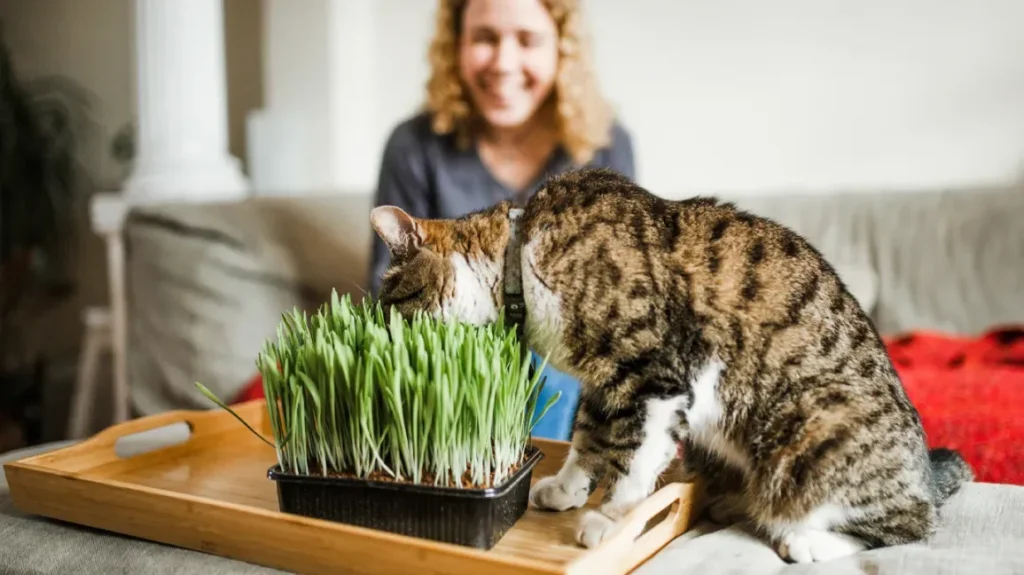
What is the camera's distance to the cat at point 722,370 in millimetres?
821

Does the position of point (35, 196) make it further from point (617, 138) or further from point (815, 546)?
point (815, 546)

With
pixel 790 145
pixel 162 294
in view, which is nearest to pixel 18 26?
pixel 162 294

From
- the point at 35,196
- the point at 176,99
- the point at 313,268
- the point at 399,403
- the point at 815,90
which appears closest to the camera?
the point at 399,403

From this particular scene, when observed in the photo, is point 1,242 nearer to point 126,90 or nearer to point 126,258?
point 126,90

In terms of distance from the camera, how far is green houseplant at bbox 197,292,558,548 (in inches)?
29.1

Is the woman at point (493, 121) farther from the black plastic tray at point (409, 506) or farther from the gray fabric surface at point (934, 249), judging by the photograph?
the black plastic tray at point (409, 506)

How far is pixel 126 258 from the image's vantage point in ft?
7.32

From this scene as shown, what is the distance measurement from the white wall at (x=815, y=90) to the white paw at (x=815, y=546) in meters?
1.80

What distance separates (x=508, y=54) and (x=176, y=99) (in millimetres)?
1403

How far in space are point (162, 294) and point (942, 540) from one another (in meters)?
1.82

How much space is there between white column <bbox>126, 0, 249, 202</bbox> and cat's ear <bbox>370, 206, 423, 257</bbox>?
1850 millimetres

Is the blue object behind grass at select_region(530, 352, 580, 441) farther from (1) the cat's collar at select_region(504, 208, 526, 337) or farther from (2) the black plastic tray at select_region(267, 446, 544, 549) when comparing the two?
(2) the black plastic tray at select_region(267, 446, 544, 549)

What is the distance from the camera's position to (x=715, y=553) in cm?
81

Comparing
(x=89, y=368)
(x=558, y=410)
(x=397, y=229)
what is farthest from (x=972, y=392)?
(x=89, y=368)
